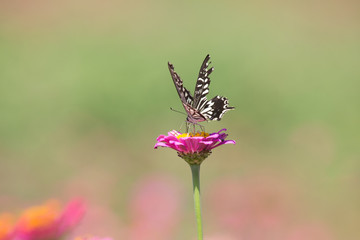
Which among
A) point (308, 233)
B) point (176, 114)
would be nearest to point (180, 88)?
point (308, 233)

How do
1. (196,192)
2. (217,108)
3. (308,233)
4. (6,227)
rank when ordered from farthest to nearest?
1. (308,233)
2. (217,108)
3. (196,192)
4. (6,227)

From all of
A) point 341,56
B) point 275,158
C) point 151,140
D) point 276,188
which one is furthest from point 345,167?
point 341,56

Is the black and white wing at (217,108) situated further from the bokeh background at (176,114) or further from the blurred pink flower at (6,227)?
the blurred pink flower at (6,227)

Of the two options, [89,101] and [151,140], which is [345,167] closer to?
[151,140]

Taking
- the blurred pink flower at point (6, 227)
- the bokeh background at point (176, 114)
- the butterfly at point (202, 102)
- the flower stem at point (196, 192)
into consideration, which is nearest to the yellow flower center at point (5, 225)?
the blurred pink flower at point (6, 227)

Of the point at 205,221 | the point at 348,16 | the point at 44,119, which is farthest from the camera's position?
the point at 348,16

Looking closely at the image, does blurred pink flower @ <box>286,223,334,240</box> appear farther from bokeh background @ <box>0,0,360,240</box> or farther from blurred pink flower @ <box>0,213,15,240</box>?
blurred pink flower @ <box>0,213,15,240</box>

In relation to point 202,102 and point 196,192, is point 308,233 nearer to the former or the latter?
point 202,102
